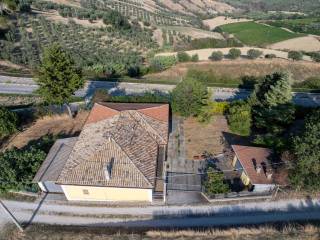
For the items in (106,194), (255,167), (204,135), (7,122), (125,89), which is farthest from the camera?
(125,89)

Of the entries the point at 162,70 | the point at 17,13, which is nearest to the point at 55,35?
the point at 17,13

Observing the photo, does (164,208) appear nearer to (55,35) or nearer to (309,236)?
(309,236)

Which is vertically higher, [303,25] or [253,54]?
[303,25]

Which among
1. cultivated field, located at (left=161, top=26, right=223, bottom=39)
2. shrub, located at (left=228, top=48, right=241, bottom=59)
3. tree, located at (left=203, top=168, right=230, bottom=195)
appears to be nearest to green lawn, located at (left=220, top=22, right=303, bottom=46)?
cultivated field, located at (left=161, top=26, right=223, bottom=39)

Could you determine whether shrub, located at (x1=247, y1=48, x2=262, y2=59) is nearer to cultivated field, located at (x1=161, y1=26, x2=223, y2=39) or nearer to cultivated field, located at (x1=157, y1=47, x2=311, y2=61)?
cultivated field, located at (x1=157, y1=47, x2=311, y2=61)

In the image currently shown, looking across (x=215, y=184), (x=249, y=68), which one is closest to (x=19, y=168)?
(x=215, y=184)

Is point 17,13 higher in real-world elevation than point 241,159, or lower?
higher

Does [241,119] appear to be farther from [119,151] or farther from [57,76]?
[57,76]

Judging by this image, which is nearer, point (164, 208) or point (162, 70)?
point (164, 208)
